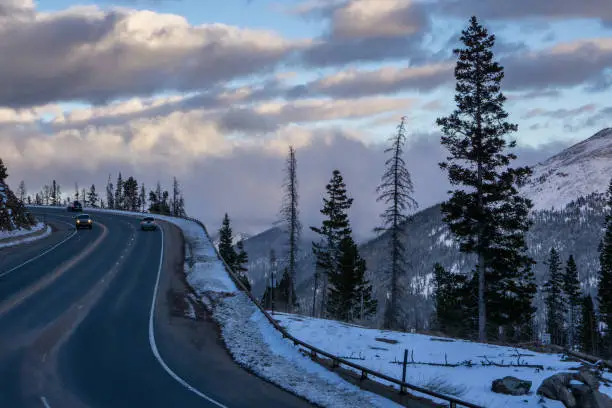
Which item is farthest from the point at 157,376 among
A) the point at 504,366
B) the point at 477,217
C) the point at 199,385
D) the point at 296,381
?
the point at 477,217

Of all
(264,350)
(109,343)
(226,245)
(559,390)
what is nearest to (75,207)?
(226,245)

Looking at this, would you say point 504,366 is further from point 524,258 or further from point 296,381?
point 524,258

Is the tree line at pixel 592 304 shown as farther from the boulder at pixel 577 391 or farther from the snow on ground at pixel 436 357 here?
the boulder at pixel 577 391

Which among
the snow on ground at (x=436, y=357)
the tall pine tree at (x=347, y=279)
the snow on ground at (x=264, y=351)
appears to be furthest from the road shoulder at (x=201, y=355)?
the tall pine tree at (x=347, y=279)

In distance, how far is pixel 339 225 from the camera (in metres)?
57.9

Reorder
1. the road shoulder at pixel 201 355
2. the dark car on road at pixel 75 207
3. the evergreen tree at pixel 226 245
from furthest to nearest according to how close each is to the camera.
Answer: the dark car on road at pixel 75 207, the evergreen tree at pixel 226 245, the road shoulder at pixel 201 355

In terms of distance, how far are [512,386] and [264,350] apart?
966 centimetres

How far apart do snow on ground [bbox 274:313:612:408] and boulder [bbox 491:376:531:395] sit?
22 centimetres

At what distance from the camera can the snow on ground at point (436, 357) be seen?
16609 millimetres

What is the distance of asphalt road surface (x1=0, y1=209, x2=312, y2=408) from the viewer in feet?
50.6

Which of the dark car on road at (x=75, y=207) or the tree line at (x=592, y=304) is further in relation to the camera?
the dark car on road at (x=75, y=207)

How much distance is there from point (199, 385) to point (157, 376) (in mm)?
1671

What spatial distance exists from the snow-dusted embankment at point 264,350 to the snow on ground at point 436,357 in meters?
1.95

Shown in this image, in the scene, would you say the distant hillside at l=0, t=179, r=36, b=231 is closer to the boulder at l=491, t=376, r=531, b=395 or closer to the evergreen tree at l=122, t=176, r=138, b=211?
the boulder at l=491, t=376, r=531, b=395
